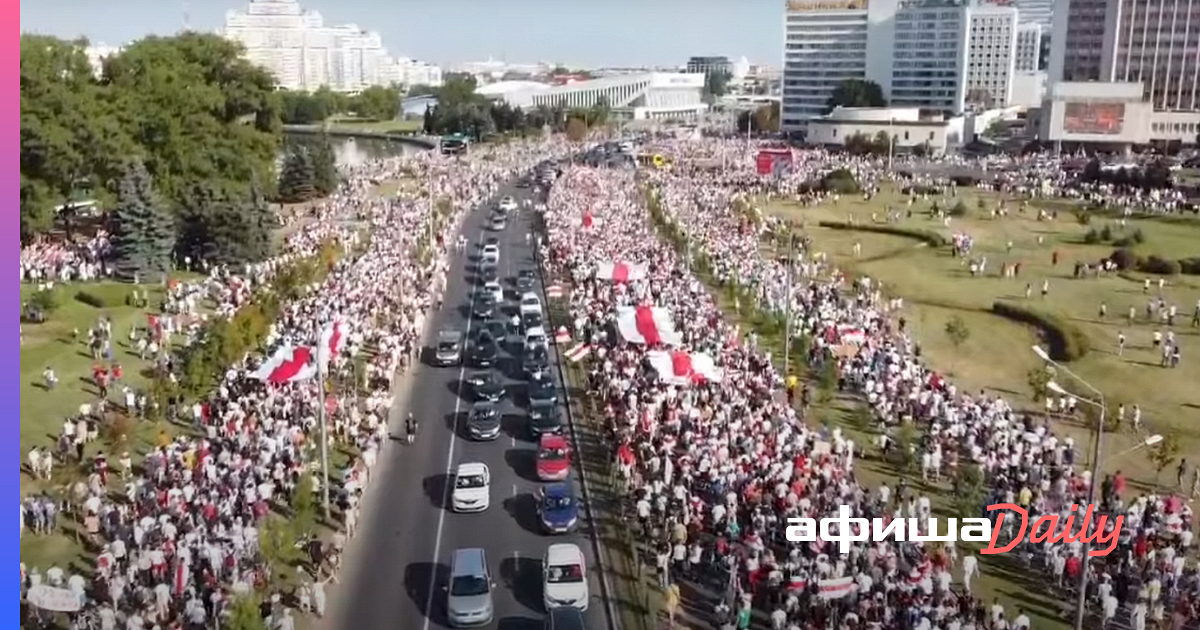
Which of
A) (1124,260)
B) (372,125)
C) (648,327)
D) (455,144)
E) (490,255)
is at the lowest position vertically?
(648,327)

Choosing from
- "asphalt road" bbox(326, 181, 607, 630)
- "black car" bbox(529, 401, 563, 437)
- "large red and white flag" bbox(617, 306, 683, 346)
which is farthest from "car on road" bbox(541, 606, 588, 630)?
"large red and white flag" bbox(617, 306, 683, 346)

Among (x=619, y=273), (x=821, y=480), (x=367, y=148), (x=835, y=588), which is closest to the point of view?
Answer: (x=835, y=588)

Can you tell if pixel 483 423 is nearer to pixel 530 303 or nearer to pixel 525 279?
pixel 530 303

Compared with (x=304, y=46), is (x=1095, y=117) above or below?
below

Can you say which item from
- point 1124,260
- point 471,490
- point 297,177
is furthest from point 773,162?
point 471,490

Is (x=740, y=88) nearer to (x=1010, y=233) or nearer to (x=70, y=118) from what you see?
(x=1010, y=233)

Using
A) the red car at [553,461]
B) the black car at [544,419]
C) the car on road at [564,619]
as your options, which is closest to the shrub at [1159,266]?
the black car at [544,419]

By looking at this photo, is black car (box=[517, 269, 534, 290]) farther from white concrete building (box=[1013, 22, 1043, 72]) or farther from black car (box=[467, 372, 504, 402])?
white concrete building (box=[1013, 22, 1043, 72])

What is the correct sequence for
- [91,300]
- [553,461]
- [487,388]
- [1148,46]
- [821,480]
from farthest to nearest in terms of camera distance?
1. [1148,46]
2. [91,300]
3. [487,388]
4. [553,461]
5. [821,480]

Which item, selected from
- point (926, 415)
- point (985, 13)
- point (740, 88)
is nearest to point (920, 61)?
point (985, 13)
